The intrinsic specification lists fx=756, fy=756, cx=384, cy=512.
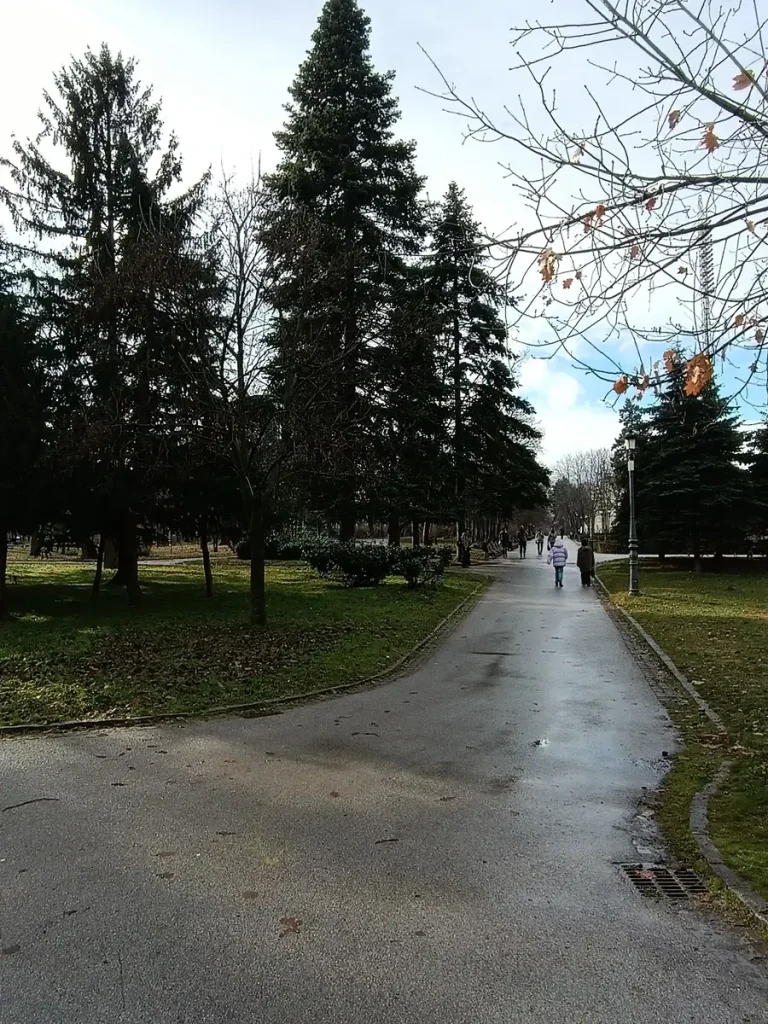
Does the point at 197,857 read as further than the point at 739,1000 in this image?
Yes

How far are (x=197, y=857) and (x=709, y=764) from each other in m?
4.15

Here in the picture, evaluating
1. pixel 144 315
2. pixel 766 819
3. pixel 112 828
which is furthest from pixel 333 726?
pixel 144 315

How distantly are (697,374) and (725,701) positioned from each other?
5.86 m

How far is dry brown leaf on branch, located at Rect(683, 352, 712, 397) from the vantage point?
3662 mm

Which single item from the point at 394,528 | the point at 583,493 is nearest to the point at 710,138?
the point at 394,528

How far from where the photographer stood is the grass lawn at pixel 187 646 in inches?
334

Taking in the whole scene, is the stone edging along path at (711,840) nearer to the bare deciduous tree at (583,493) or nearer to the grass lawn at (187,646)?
the grass lawn at (187,646)

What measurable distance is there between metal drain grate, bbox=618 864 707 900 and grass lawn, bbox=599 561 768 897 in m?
0.28

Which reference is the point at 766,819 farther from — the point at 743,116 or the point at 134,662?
the point at 134,662

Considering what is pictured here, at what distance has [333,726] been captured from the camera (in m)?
7.48

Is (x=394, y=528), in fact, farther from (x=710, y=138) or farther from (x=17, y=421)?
(x=710, y=138)

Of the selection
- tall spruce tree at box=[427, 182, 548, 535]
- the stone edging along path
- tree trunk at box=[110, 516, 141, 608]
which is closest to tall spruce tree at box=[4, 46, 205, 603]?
tree trunk at box=[110, 516, 141, 608]

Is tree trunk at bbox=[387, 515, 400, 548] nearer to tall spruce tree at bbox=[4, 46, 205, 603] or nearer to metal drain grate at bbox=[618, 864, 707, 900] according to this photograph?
tall spruce tree at bbox=[4, 46, 205, 603]

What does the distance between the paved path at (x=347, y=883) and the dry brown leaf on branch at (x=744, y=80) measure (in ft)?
13.0
